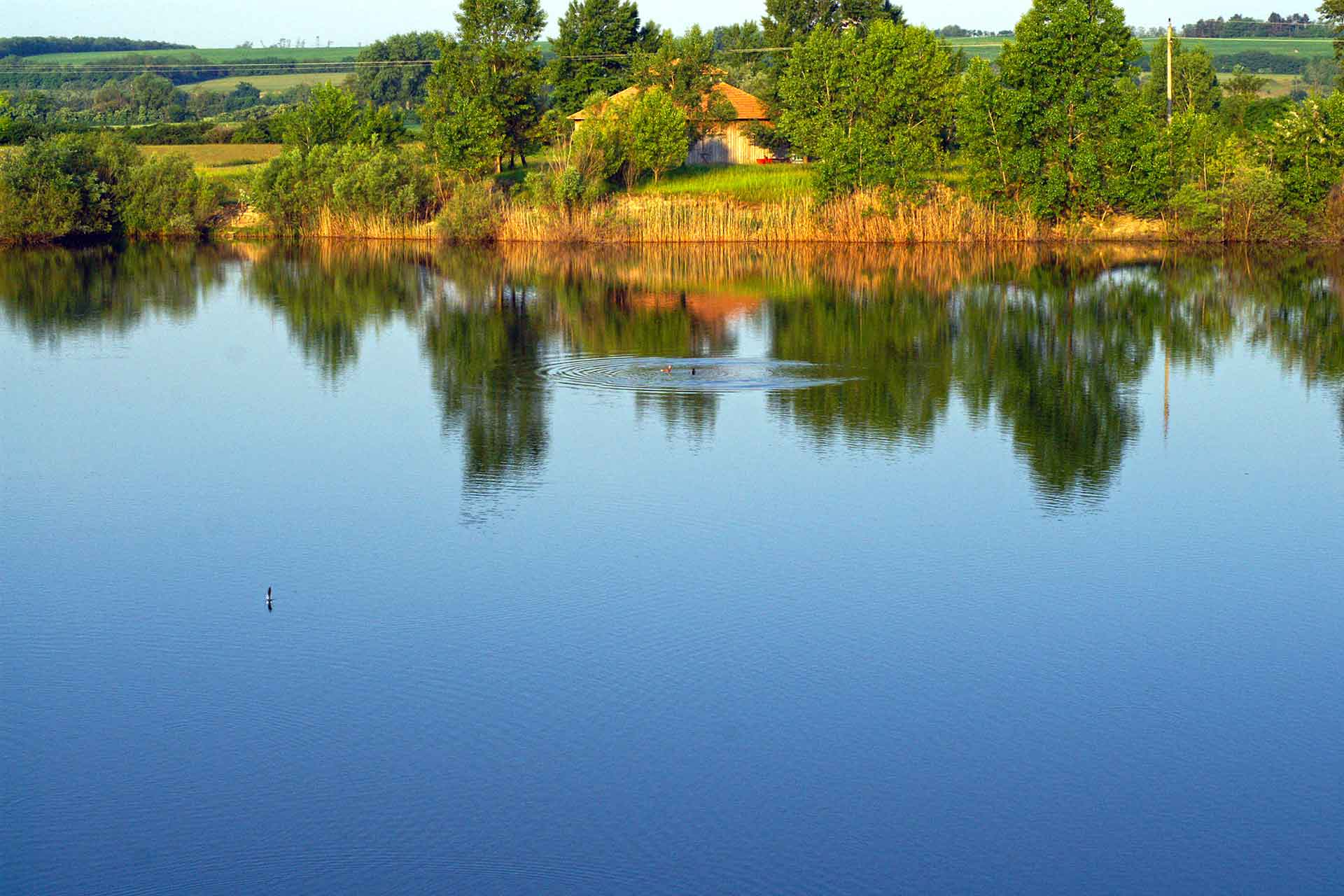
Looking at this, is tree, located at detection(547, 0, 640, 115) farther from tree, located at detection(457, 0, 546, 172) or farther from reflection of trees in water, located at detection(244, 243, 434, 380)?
reflection of trees in water, located at detection(244, 243, 434, 380)

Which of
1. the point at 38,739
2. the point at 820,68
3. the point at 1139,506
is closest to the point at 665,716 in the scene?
the point at 38,739

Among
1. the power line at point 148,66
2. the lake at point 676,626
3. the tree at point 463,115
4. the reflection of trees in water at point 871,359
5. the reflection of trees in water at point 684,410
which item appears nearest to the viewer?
the lake at point 676,626

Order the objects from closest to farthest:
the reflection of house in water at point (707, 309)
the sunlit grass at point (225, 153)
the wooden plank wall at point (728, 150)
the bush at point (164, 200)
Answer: the reflection of house in water at point (707, 309) < the bush at point (164, 200) < the wooden plank wall at point (728, 150) < the sunlit grass at point (225, 153)

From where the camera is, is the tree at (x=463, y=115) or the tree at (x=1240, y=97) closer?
the tree at (x=463, y=115)

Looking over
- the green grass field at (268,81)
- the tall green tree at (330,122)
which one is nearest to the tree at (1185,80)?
the tall green tree at (330,122)

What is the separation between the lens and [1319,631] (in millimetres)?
10766

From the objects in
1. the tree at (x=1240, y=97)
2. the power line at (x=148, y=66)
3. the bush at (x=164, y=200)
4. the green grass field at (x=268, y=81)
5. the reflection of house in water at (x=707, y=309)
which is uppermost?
the power line at (x=148, y=66)

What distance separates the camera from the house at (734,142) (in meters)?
62.4

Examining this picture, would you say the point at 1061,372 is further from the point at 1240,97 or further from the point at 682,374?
the point at 1240,97

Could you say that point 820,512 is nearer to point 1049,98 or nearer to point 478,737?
point 478,737

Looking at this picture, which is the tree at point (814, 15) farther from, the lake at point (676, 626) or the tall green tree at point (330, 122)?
the lake at point (676, 626)

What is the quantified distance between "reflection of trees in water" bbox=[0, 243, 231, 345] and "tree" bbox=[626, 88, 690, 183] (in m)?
14.0

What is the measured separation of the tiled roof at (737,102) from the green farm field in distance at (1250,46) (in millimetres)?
75467

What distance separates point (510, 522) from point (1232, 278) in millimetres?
26269
